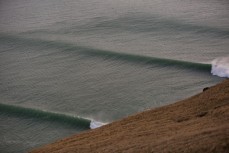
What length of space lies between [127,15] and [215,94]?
9.41m

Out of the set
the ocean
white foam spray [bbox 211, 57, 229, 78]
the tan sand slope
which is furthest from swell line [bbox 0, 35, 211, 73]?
the tan sand slope

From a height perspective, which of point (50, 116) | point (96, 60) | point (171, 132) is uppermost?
point (171, 132)

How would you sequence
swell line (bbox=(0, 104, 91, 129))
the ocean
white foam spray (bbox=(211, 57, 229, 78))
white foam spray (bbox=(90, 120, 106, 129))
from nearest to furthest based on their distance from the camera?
white foam spray (bbox=(90, 120, 106, 129)), swell line (bbox=(0, 104, 91, 129)), the ocean, white foam spray (bbox=(211, 57, 229, 78))

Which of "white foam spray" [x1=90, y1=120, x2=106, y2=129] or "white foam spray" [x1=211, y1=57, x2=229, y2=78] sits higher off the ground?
"white foam spray" [x1=211, y1=57, x2=229, y2=78]

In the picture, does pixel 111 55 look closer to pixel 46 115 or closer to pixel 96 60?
pixel 96 60

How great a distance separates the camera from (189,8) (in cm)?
1841

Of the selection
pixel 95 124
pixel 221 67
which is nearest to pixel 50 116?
pixel 95 124

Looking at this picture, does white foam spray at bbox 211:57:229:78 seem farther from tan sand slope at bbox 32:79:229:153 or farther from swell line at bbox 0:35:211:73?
tan sand slope at bbox 32:79:229:153

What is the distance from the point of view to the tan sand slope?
6730 millimetres

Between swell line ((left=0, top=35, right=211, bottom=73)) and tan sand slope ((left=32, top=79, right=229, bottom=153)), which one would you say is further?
swell line ((left=0, top=35, right=211, bottom=73))

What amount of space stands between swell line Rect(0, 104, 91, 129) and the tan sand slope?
217 centimetres

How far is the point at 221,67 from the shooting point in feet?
44.9

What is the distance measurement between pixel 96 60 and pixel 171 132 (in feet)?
25.2

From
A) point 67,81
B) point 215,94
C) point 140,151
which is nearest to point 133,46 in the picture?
point 67,81
